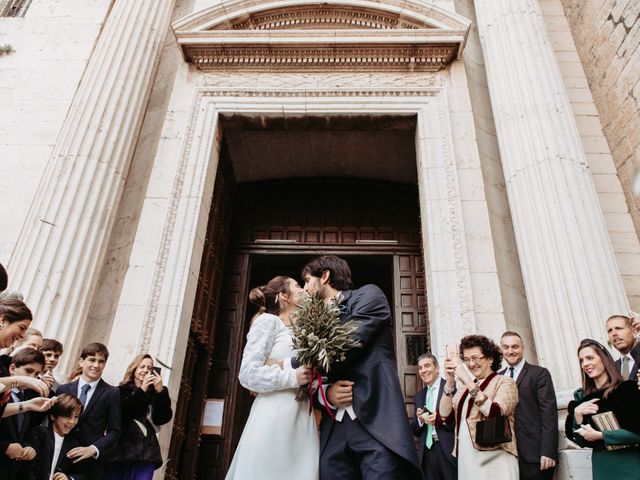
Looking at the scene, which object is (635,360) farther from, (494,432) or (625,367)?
(494,432)

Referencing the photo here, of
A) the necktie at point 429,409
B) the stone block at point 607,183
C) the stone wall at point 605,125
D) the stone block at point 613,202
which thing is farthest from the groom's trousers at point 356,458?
the stone block at point 607,183

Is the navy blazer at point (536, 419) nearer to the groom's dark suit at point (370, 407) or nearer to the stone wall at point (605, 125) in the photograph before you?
the groom's dark suit at point (370, 407)

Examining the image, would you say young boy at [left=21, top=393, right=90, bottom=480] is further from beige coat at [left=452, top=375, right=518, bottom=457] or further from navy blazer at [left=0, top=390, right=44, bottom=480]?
beige coat at [left=452, top=375, right=518, bottom=457]

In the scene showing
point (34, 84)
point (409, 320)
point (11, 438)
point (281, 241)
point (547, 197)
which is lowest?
point (11, 438)

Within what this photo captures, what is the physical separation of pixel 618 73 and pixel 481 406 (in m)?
5.97

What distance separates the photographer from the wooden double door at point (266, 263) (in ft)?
23.7

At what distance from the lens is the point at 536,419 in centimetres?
405

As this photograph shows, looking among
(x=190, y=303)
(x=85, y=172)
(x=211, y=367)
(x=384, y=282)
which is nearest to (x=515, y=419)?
(x=190, y=303)

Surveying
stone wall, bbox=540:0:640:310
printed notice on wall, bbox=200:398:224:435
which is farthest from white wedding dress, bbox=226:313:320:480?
stone wall, bbox=540:0:640:310

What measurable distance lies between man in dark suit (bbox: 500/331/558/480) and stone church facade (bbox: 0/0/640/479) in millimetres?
708

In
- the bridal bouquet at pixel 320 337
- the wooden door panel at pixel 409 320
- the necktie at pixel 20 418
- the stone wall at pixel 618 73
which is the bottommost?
the necktie at pixel 20 418

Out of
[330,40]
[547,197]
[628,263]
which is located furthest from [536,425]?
[330,40]

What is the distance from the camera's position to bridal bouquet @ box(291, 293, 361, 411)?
2699mm

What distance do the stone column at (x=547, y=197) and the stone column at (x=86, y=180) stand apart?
534 centimetres
